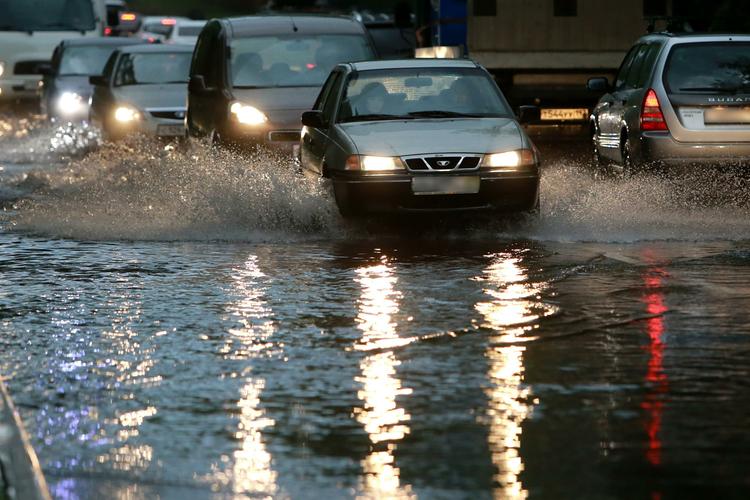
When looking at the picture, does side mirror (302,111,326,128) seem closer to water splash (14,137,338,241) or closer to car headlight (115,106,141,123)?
water splash (14,137,338,241)

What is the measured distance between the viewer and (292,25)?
19891mm

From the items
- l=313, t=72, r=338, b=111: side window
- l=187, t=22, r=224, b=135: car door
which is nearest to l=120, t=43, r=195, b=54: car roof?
l=187, t=22, r=224, b=135: car door

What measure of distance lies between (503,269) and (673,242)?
6.93 ft

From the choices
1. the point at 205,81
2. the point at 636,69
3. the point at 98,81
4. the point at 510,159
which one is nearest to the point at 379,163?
the point at 510,159

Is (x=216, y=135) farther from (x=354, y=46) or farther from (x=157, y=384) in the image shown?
(x=157, y=384)


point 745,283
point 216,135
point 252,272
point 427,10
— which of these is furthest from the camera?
point 427,10

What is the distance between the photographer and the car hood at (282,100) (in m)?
18.3

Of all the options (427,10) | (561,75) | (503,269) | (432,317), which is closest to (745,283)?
(503,269)

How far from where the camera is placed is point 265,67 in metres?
19.4

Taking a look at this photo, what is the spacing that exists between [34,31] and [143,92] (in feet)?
37.4

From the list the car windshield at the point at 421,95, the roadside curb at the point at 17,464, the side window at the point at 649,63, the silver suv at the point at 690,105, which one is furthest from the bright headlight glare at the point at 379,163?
the roadside curb at the point at 17,464

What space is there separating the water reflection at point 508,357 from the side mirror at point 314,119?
287cm

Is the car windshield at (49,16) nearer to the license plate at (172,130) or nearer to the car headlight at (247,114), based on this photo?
the license plate at (172,130)

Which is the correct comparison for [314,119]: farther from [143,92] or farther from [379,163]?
[143,92]
